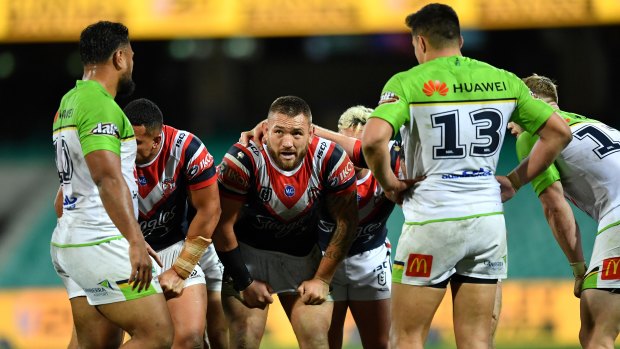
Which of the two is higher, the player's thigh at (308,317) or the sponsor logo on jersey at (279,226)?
the sponsor logo on jersey at (279,226)

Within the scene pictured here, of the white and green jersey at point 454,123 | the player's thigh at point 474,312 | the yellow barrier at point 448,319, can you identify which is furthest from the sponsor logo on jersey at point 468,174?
the yellow barrier at point 448,319

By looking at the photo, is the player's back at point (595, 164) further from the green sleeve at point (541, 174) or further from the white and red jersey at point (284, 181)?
the white and red jersey at point (284, 181)

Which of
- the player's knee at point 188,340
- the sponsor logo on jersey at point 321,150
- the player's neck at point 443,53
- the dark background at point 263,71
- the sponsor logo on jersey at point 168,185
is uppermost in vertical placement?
→ the dark background at point 263,71

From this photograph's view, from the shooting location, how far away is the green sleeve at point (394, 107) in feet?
Answer: 17.2

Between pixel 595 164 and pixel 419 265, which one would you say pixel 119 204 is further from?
pixel 595 164

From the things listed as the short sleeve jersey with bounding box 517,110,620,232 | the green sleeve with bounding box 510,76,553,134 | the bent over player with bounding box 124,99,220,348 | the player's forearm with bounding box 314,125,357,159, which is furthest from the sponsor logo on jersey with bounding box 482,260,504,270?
the bent over player with bounding box 124,99,220,348

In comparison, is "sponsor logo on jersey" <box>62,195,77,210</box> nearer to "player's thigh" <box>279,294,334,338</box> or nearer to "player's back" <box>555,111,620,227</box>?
"player's thigh" <box>279,294,334,338</box>

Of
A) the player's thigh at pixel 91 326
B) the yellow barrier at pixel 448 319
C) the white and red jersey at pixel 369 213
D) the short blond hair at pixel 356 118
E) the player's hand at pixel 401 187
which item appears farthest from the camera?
the yellow barrier at pixel 448 319

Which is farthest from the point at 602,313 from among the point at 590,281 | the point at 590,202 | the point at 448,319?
the point at 448,319

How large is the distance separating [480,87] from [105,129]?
1953 mm

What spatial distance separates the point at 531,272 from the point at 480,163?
25.7 ft

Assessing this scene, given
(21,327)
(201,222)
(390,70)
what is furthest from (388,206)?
(390,70)

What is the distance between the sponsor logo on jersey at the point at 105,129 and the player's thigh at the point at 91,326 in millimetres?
1142

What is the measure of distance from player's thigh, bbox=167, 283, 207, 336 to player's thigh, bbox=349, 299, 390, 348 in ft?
3.69
